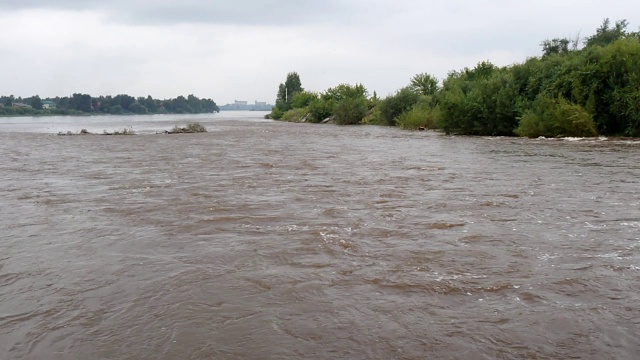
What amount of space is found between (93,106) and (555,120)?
11759 cm

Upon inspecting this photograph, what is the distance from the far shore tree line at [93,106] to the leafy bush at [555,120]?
329ft

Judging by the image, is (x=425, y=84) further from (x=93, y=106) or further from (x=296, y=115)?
(x=93, y=106)

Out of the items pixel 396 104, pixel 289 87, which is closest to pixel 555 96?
pixel 396 104

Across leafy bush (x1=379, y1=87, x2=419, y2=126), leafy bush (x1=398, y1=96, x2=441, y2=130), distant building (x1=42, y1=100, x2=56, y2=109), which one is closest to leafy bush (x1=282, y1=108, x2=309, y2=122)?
leafy bush (x1=379, y1=87, x2=419, y2=126)

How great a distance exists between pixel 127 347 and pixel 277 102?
95.4m

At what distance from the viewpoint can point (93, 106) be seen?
12144cm

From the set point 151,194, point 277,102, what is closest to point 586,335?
point 151,194

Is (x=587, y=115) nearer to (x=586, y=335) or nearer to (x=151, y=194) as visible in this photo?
(x=151, y=194)

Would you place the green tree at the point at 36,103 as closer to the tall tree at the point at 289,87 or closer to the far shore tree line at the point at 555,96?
the tall tree at the point at 289,87

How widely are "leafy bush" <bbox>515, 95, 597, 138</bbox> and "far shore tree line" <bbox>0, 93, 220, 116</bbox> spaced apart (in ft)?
329

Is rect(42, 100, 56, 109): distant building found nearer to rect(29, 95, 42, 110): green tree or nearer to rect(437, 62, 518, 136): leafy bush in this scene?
rect(29, 95, 42, 110): green tree

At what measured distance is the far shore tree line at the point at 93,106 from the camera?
104125mm

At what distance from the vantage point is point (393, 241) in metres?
6.29

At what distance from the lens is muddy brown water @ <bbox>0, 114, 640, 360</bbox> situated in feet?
11.9
